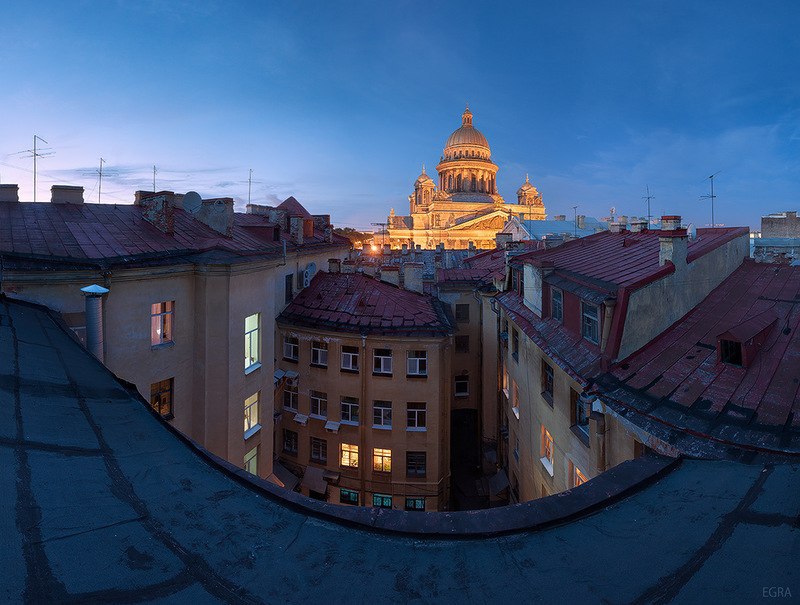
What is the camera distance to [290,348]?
919 inches

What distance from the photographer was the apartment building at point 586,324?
415 inches

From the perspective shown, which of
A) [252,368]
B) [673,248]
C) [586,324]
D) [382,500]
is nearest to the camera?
[673,248]

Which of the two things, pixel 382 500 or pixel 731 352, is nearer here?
pixel 731 352

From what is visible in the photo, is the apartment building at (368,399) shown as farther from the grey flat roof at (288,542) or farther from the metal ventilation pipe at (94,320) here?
the grey flat roof at (288,542)

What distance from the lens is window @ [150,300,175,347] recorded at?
1227cm

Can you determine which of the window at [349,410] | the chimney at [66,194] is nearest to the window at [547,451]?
the window at [349,410]

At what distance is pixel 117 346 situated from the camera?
11.3m

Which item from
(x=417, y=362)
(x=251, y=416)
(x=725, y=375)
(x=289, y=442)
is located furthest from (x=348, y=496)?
(x=725, y=375)

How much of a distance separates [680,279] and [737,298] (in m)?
2.13

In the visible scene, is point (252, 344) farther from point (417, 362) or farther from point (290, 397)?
→ point (290, 397)

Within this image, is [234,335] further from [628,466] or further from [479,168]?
[479,168]

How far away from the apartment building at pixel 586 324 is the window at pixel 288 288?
10.9 m

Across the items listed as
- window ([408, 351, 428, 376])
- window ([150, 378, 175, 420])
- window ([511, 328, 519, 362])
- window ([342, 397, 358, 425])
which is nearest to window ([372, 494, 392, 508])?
window ([342, 397, 358, 425])

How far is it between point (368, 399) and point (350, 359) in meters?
2.02
